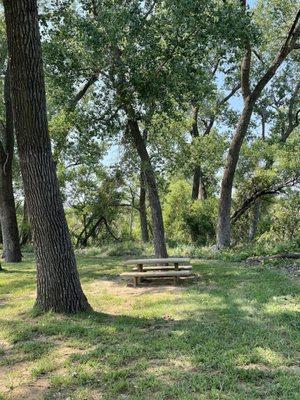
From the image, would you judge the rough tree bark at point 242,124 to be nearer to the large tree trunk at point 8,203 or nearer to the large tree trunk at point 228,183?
the large tree trunk at point 228,183

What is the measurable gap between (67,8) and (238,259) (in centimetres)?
724

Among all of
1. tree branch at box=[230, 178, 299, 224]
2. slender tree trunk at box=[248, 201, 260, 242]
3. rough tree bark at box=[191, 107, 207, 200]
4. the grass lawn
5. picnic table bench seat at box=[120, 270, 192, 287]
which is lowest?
the grass lawn

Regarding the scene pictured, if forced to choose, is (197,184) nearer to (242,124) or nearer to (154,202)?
(242,124)

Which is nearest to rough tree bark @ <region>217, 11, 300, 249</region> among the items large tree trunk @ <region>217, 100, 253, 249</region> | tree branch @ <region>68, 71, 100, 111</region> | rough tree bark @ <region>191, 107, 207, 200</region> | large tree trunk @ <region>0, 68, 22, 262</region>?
large tree trunk @ <region>217, 100, 253, 249</region>

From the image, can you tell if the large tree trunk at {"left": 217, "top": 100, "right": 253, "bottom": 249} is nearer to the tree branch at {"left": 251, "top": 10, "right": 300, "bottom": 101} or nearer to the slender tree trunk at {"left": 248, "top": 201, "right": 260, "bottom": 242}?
the tree branch at {"left": 251, "top": 10, "right": 300, "bottom": 101}

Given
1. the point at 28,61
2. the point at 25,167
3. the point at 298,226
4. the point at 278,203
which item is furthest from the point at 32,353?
the point at 278,203

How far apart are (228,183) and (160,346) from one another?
912cm

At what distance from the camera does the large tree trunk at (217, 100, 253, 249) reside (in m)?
12.7

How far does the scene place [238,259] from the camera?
36.8 ft

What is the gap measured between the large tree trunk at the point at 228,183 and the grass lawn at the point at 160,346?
18.7 ft

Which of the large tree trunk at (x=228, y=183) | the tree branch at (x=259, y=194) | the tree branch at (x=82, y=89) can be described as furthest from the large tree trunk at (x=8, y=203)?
the tree branch at (x=259, y=194)

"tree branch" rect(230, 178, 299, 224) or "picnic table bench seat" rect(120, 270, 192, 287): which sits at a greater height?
"tree branch" rect(230, 178, 299, 224)

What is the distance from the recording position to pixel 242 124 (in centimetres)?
1259

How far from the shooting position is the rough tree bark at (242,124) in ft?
39.9
